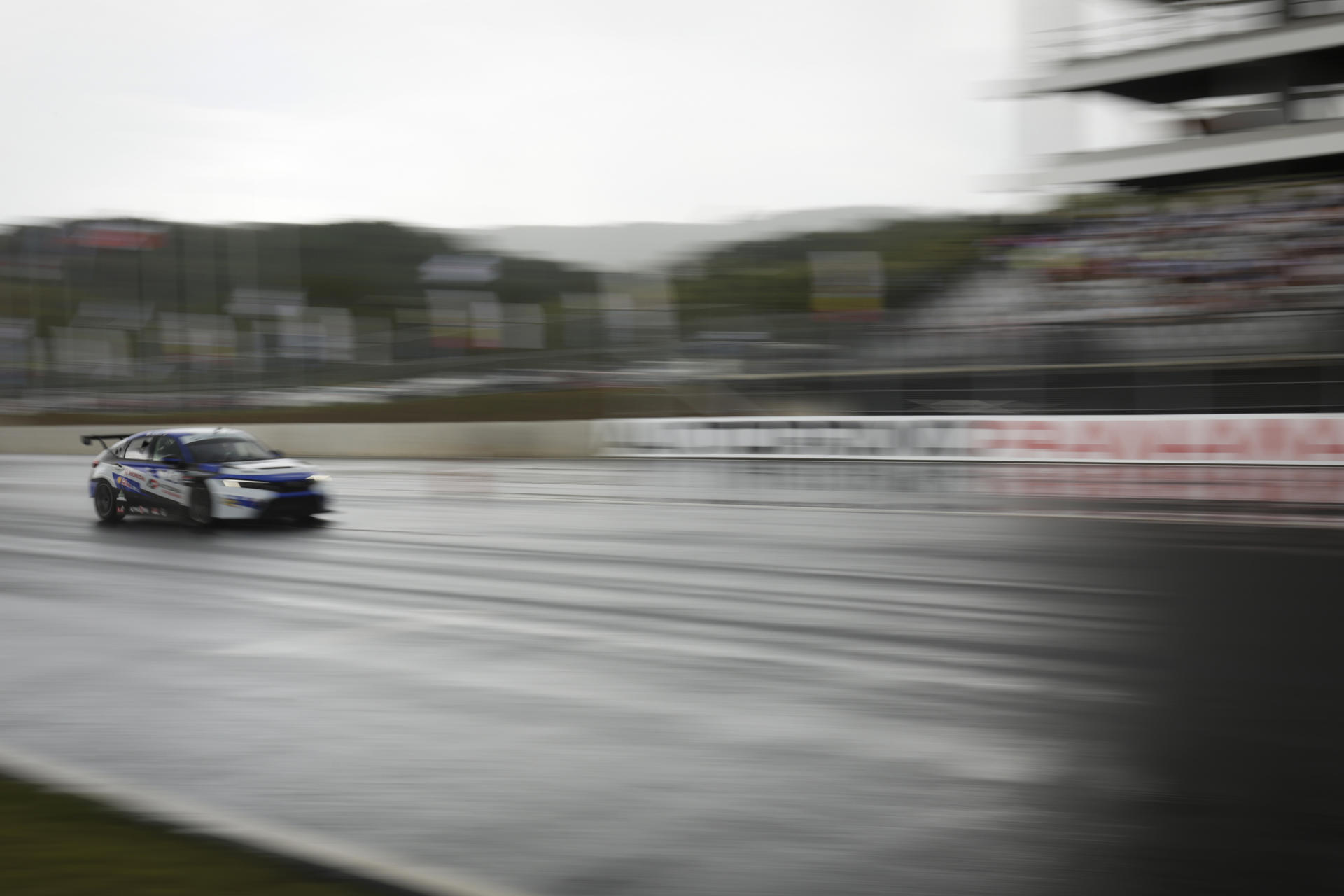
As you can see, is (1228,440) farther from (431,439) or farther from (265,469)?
(431,439)

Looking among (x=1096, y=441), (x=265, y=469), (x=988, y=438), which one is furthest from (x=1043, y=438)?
(x=265, y=469)

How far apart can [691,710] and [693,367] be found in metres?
22.4

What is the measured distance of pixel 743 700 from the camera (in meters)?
6.02

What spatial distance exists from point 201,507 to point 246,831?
11.6 metres

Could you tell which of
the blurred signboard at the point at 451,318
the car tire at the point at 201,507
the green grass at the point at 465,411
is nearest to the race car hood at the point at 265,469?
the car tire at the point at 201,507

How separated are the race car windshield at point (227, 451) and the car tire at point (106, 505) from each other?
1.66m

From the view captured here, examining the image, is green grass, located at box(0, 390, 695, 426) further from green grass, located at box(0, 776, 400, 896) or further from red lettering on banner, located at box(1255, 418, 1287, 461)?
green grass, located at box(0, 776, 400, 896)

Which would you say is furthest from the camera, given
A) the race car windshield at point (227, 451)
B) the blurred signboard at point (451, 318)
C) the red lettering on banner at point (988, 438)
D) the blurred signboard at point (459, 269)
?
the blurred signboard at point (459, 269)

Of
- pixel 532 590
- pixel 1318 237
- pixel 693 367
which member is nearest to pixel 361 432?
pixel 693 367

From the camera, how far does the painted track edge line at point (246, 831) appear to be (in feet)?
12.3

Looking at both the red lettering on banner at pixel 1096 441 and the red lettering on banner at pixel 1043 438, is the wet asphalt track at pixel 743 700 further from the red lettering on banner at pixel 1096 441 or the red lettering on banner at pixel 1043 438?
the red lettering on banner at pixel 1043 438

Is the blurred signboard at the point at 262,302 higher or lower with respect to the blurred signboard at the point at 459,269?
lower

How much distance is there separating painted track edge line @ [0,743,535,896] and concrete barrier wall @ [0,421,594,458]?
2556 centimetres

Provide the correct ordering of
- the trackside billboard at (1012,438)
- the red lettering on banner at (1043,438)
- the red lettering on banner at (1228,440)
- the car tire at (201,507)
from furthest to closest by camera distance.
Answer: the red lettering on banner at (1043,438) < the red lettering on banner at (1228,440) < the trackside billboard at (1012,438) < the car tire at (201,507)
